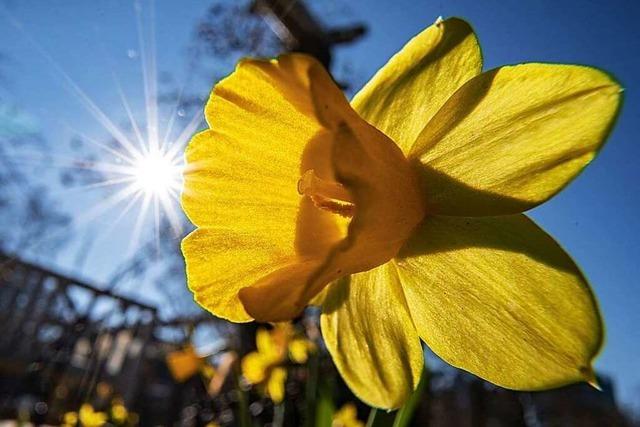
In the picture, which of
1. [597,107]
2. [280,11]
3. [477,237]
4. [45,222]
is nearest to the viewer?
[597,107]

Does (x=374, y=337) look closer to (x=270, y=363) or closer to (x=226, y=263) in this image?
(x=226, y=263)

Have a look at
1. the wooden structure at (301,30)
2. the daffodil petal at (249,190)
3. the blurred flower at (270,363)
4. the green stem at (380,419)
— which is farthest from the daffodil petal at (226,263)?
the wooden structure at (301,30)

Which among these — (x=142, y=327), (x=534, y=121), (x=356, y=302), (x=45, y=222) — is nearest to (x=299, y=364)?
(x=356, y=302)

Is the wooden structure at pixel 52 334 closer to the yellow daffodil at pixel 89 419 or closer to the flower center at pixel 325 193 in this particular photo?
the yellow daffodil at pixel 89 419

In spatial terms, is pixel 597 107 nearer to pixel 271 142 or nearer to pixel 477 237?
pixel 477 237

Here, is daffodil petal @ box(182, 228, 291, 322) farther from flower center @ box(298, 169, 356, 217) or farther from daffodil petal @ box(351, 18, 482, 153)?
daffodil petal @ box(351, 18, 482, 153)

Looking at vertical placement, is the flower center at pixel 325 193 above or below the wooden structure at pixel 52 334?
below

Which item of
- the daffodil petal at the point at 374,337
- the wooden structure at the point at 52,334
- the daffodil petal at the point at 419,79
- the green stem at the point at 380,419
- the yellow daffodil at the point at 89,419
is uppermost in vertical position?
the wooden structure at the point at 52,334
